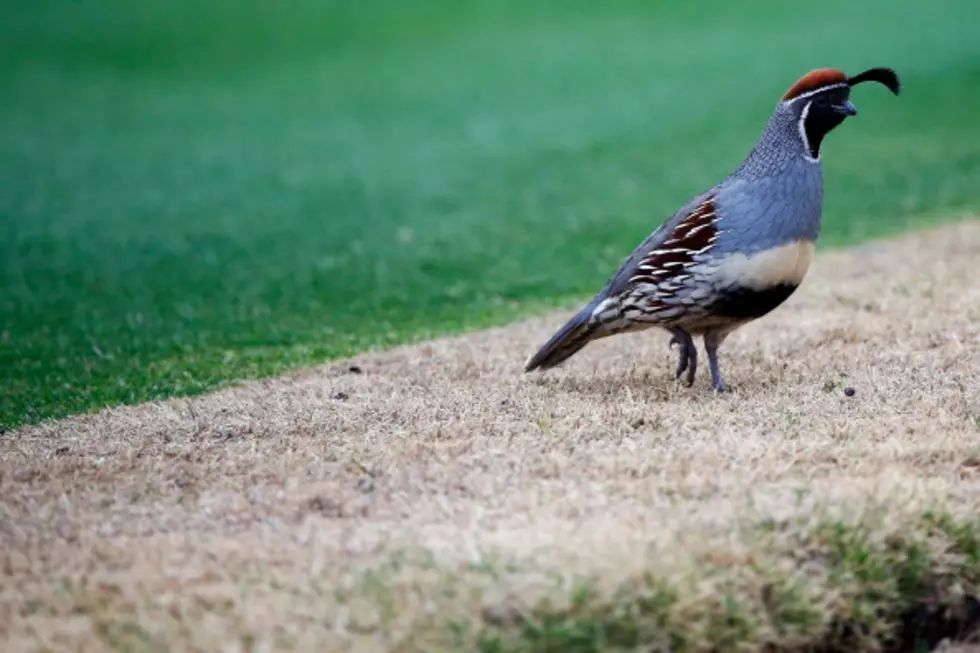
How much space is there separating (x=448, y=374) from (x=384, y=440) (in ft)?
5.79

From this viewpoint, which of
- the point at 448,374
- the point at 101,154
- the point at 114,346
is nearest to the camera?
the point at 448,374

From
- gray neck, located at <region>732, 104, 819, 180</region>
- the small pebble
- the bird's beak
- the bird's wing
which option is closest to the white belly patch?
the bird's wing

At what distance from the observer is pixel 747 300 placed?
7148mm

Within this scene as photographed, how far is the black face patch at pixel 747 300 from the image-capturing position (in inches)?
281

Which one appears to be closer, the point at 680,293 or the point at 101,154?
the point at 680,293

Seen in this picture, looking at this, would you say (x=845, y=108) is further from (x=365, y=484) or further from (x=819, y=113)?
(x=365, y=484)

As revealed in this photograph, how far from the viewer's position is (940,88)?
76.7 feet

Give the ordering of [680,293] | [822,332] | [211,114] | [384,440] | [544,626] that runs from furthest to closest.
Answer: [211,114], [822,332], [680,293], [384,440], [544,626]

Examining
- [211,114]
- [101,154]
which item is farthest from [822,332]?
[211,114]

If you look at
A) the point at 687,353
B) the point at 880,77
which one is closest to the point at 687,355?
the point at 687,353

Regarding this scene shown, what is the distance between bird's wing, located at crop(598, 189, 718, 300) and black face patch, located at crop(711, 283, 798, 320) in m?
0.24

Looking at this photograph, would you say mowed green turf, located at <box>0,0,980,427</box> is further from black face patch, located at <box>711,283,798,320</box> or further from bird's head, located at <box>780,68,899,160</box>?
bird's head, located at <box>780,68,899,160</box>

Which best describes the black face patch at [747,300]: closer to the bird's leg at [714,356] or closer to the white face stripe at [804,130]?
the bird's leg at [714,356]

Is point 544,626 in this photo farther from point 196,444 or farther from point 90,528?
point 196,444
